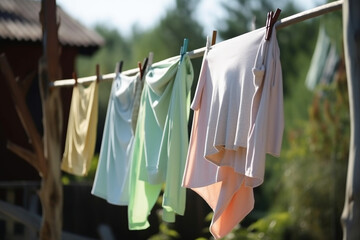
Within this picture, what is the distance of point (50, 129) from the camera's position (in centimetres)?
522

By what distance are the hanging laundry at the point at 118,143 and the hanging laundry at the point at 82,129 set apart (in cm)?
40

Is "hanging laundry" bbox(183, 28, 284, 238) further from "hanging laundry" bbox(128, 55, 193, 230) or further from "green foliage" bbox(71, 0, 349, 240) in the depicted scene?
"green foliage" bbox(71, 0, 349, 240)

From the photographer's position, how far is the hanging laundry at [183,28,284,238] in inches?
114

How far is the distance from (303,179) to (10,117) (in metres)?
3.62

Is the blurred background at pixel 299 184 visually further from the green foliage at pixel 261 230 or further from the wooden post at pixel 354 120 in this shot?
the wooden post at pixel 354 120

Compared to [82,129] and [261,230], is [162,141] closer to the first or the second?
[82,129]

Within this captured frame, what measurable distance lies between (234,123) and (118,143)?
1.26 metres

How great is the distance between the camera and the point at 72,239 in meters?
6.11

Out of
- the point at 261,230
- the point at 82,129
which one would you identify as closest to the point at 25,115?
the point at 82,129

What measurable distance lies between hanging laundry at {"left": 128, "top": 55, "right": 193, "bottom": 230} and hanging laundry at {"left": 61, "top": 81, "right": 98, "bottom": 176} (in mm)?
860

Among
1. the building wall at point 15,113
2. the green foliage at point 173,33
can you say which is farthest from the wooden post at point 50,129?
the green foliage at point 173,33

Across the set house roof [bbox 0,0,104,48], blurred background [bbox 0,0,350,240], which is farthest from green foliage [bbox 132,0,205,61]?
house roof [bbox 0,0,104,48]

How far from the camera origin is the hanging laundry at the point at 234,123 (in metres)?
2.88

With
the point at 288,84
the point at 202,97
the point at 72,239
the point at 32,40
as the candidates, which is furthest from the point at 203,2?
the point at 202,97
